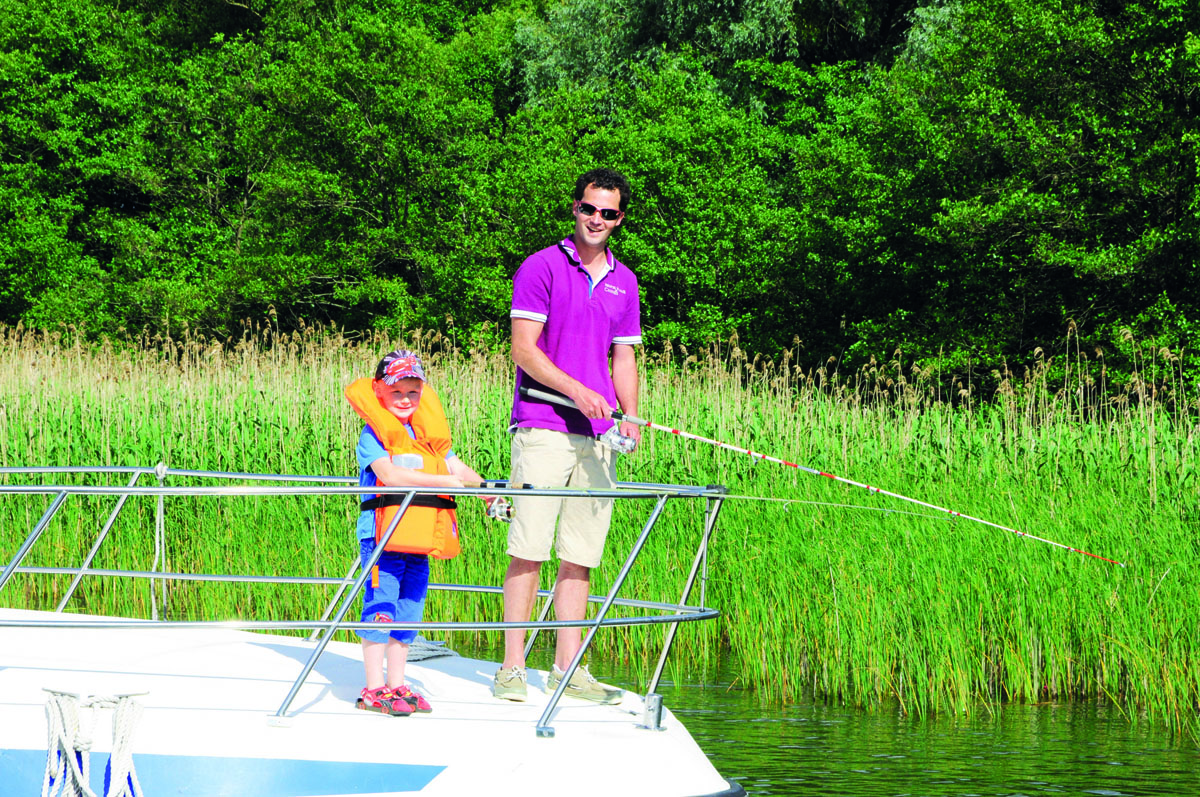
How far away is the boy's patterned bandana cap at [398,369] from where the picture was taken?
4.50 m

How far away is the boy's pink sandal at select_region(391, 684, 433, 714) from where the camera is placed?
167 inches

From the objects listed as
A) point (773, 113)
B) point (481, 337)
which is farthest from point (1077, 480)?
point (773, 113)

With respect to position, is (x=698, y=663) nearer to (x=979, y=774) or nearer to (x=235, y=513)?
(x=979, y=774)

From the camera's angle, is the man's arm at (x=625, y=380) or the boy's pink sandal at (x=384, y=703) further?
the man's arm at (x=625, y=380)

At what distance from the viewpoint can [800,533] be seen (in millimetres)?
8742

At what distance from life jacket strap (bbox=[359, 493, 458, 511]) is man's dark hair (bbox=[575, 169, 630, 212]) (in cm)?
116

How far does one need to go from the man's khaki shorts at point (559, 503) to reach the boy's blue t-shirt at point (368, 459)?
389mm

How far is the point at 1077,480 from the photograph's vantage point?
368 inches

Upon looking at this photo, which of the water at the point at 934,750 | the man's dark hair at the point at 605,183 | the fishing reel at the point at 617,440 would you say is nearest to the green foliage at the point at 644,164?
the water at the point at 934,750

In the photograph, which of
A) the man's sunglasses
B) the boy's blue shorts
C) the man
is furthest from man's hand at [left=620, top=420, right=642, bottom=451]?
the boy's blue shorts

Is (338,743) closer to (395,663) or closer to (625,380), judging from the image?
(395,663)

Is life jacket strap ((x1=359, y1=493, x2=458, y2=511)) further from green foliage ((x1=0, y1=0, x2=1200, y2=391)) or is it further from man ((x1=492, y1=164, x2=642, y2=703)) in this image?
green foliage ((x1=0, y1=0, x2=1200, y2=391))

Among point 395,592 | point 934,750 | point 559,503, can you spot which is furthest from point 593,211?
point 934,750

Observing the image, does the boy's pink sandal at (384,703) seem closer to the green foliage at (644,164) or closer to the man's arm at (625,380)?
the man's arm at (625,380)
